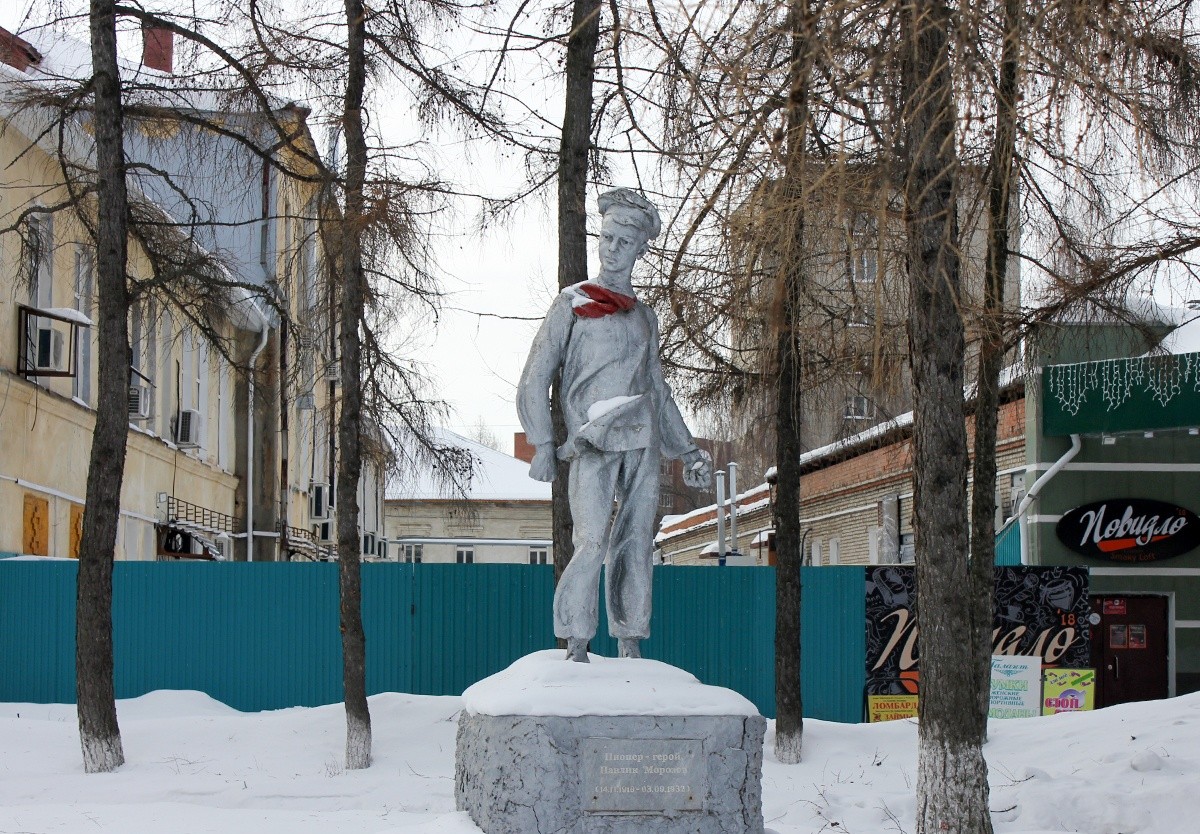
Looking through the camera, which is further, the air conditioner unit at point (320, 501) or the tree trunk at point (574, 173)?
the air conditioner unit at point (320, 501)

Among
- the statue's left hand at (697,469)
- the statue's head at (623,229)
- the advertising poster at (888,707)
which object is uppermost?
the statue's head at (623,229)

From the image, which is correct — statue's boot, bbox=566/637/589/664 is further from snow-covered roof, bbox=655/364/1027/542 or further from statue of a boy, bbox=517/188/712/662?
snow-covered roof, bbox=655/364/1027/542

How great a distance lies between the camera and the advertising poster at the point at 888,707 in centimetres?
1634

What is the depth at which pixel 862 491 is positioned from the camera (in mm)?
25422

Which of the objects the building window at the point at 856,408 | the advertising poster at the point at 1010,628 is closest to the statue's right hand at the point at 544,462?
the building window at the point at 856,408

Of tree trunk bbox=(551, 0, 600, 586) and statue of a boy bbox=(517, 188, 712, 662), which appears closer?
statue of a boy bbox=(517, 188, 712, 662)

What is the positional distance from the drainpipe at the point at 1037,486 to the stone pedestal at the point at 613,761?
12222 millimetres

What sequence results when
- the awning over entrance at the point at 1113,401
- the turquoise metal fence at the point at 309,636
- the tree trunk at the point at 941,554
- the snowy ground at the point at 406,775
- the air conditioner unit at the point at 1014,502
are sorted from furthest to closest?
1. the air conditioner unit at the point at 1014,502
2. the turquoise metal fence at the point at 309,636
3. the awning over entrance at the point at 1113,401
4. the snowy ground at the point at 406,775
5. the tree trunk at the point at 941,554

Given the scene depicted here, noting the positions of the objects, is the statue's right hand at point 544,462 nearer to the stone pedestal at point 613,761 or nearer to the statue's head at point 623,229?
the statue's head at point 623,229

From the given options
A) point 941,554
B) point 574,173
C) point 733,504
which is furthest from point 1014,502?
point 941,554

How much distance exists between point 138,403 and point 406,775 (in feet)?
33.5

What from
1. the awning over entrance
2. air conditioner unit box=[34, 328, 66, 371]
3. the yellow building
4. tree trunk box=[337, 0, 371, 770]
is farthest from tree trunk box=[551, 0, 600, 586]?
air conditioner unit box=[34, 328, 66, 371]

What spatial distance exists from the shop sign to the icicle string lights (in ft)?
4.70

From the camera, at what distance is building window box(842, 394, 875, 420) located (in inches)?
521
